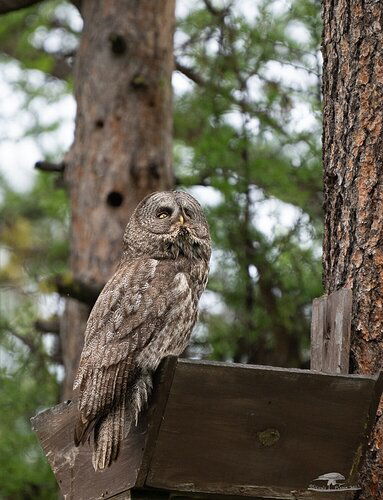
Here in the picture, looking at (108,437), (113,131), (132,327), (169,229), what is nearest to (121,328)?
(132,327)

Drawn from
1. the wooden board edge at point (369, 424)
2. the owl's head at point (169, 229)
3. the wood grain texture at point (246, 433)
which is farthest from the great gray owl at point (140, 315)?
the wooden board edge at point (369, 424)

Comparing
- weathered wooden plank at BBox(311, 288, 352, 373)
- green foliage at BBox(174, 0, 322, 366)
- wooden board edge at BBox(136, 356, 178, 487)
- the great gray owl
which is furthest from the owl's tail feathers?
green foliage at BBox(174, 0, 322, 366)

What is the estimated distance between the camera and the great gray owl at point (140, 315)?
3480 mm

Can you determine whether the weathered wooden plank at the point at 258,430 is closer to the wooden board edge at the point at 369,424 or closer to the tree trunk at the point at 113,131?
the wooden board edge at the point at 369,424

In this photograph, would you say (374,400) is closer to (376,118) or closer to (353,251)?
(353,251)

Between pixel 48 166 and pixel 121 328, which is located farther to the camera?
pixel 48 166

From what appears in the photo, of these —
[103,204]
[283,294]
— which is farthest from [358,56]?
[103,204]

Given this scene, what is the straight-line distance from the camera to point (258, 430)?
320 cm

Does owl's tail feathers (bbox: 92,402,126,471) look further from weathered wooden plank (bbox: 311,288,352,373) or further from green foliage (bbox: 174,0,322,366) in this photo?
green foliage (bbox: 174,0,322,366)

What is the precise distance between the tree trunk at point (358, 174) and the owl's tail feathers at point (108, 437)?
0.80 metres

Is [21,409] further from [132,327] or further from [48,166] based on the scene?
[132,327]

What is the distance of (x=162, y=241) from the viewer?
4086 mm

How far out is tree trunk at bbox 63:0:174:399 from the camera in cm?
687

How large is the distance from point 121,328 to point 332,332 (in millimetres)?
727
